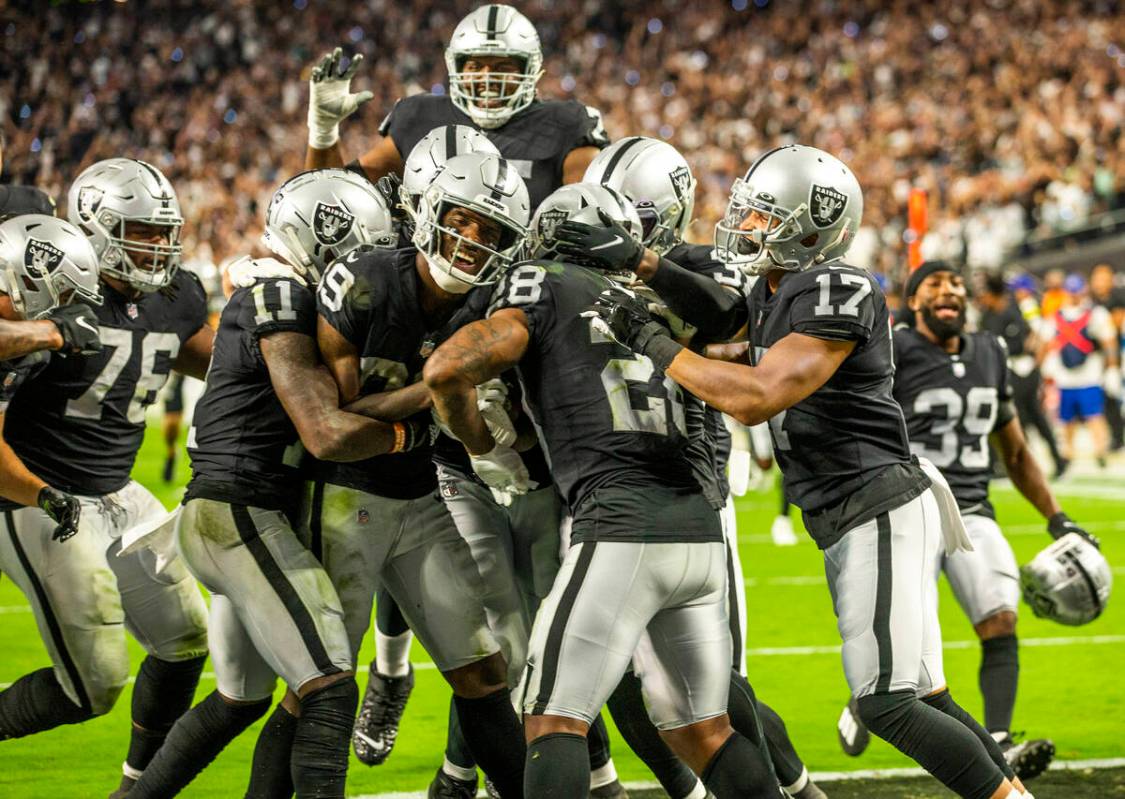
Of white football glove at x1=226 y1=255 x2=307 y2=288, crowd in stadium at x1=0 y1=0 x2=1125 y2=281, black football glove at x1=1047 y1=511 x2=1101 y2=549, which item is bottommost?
black football glove at x1=1047 y1=511 x2=1101 y2=549

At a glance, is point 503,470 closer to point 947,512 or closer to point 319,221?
point 319,221

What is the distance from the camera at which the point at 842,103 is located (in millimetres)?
25594

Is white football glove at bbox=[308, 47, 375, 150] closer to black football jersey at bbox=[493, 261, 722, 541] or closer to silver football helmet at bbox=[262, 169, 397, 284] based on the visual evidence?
silver football helmet at bbox=[262, 169, 397, 284]

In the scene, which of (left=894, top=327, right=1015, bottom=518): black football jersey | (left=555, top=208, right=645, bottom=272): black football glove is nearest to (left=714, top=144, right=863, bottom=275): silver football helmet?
(left=555, top=208, right=645, bottom=272): black football glove

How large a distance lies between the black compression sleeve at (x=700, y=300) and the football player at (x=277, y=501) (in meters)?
0.75

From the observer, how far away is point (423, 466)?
4.06 meters

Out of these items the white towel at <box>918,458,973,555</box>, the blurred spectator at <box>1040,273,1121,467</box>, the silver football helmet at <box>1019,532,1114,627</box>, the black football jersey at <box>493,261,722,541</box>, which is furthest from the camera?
the blurred spectator at <box>1040,273,1121,467</box>

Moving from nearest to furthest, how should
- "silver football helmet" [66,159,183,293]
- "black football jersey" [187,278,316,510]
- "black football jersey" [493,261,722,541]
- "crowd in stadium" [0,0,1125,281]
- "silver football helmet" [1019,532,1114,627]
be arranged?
1. "black football jersey" [493,261,722,541]
2. "black football jersey" [187,278,316,510]
3. "silver football helmet" [66,159,183,293]
4. "silver football helmet" [1019,532,1114,627]
5. "crowd in stadium" [0,0,1125,281]

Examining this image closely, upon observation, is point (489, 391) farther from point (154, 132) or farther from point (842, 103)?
point (842, 103)

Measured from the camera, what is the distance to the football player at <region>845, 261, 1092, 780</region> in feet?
17.0

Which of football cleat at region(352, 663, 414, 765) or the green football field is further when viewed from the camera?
football cleat at region(352, 663, 414, 765)

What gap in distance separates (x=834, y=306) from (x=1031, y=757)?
6.59ft

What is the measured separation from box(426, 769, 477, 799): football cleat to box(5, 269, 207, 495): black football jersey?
4.67 ft

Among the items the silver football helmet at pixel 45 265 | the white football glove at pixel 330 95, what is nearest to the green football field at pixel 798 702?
the silver football helmet at pixel 45 265
